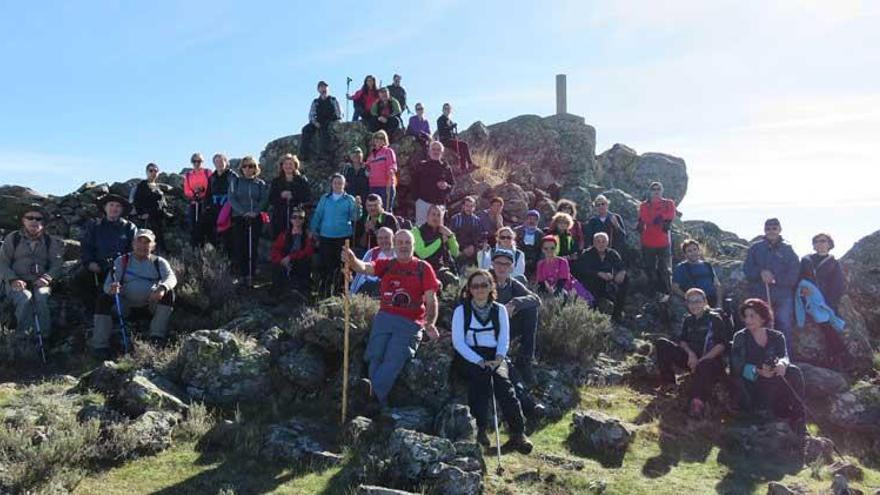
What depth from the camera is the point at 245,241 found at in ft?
41.9

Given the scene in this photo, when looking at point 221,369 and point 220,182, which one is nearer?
point 221,369

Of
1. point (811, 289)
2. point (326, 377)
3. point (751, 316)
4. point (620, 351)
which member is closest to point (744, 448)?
point (751, 316)

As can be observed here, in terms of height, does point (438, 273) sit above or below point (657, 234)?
below

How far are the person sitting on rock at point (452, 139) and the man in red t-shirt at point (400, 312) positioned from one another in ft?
36.7

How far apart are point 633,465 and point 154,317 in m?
6.96

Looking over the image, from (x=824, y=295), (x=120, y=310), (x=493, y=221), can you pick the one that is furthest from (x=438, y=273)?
(x=824, y=295)

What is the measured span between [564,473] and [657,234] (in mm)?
8185

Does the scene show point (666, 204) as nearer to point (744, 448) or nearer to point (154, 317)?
point (744, 448)

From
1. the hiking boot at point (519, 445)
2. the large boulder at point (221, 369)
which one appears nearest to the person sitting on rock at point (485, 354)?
the hiking boot at point (519, 445)

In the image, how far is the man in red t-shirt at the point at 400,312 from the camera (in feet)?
26.3

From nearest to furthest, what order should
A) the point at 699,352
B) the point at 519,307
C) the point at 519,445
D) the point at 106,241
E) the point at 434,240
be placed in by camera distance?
the point at 519,445, the point at 519,307, the point at 699,352, the point at 106,241, the point at 434,240

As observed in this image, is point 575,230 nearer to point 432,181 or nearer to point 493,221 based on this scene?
point 493,221

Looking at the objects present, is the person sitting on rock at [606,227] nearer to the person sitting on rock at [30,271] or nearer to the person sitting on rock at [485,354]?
the person sitting on rock at [485,354]

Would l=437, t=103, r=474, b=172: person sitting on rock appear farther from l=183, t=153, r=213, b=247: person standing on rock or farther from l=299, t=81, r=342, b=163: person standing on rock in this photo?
l=183, t=153, r=213, b=247: person standing on rock
